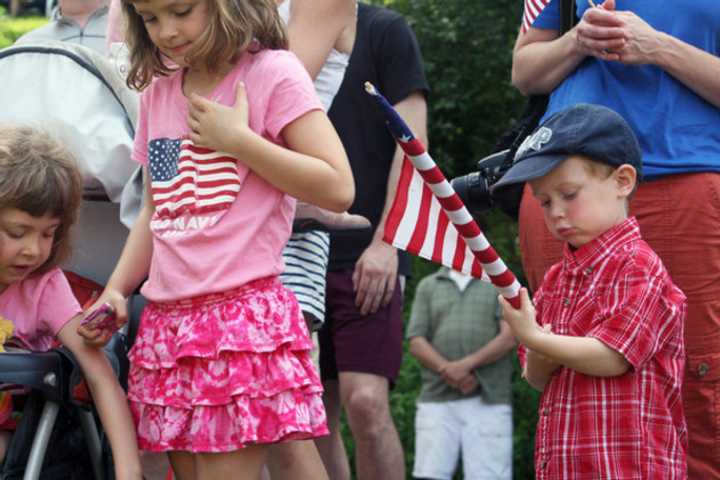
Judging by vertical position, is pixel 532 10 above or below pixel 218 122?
above

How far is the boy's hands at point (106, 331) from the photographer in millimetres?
3422

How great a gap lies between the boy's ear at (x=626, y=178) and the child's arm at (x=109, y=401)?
1296mm

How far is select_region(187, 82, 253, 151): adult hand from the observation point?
10.4 ft

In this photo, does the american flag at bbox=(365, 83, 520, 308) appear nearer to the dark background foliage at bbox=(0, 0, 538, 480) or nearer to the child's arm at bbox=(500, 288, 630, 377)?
the child's arm at bbox=(500, 288, 630, 377)

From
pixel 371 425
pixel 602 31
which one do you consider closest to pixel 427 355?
pixel 371 425

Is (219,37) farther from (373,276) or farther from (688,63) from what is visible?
(373,276)

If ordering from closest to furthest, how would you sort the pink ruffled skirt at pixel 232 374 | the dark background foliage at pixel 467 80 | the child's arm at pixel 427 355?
1. the pink ruffled skirt at pixel 232 374
2. the child's arm at pixel 427 355
3. the dark background foliage at pixel 467 80

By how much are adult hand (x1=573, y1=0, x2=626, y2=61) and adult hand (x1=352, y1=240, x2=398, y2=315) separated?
155 centimetres

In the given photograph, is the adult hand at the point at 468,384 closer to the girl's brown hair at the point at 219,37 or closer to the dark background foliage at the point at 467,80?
the dark background foliage at the point at 467,80

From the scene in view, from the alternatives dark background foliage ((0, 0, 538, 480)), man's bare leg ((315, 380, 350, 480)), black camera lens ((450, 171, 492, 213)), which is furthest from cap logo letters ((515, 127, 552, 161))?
dark background foliage ((0, 0, 538, 480))

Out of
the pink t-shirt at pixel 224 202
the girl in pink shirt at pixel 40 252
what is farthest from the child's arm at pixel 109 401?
the pink t-shirt at pixel 224 202

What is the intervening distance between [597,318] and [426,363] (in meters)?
5.60

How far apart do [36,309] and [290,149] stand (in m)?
0.83

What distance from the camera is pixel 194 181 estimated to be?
328 cm
